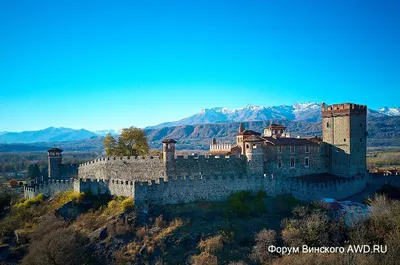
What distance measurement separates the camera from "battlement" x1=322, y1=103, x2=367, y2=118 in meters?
50.8

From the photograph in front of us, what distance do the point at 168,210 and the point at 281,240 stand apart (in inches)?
431

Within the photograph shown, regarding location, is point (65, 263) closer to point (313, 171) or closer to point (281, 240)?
point (281, 240)

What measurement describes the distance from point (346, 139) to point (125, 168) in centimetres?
2729

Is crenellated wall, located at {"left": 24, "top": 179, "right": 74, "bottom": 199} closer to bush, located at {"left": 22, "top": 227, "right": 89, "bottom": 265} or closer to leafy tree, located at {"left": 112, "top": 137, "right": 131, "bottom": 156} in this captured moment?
leafy tree, located at {"left": 112, "top": 137, "right": 131, "bottom": 156}

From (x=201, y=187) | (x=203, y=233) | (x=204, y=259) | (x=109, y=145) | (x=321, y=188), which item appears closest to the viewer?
(x=204, y=259)

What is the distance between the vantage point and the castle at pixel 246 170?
136 feet

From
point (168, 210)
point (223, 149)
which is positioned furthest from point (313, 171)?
point (168, 210)

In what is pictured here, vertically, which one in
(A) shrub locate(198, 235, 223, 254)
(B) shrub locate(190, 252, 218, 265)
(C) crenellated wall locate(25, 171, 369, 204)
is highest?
(C) crenellated wall locate(25, 171, 369, 204)

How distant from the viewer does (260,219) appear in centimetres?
3950

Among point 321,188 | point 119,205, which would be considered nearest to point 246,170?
point 321,188

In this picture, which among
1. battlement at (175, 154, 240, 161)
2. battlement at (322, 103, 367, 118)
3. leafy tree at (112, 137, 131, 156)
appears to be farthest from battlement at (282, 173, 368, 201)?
leafy tree at (112, 137, 131, 156)

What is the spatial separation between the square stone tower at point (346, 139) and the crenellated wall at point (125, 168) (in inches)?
892

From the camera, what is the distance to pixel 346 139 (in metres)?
51.1

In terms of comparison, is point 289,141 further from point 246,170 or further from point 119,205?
point 119,205
